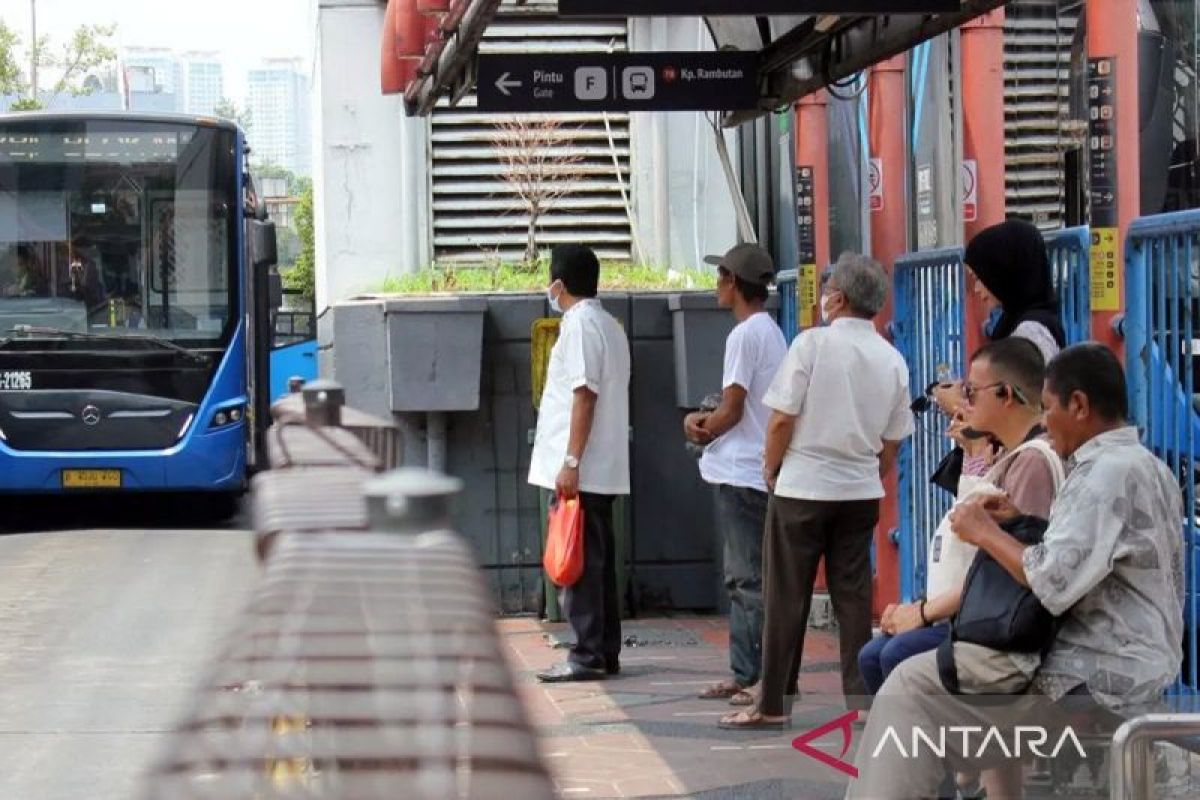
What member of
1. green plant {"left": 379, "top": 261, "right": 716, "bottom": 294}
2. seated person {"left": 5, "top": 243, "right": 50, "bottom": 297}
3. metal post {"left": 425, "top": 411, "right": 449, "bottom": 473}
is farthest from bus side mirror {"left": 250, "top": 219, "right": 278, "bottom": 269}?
metal post {"left": 425, "top": 411, "right": 449, "bottom": 473}

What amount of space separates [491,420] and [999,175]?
3.76 metres

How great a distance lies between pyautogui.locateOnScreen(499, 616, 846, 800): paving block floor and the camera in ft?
22.3

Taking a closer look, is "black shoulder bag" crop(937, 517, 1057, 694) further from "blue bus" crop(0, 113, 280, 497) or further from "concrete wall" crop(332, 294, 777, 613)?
"blue bus" crop(0, 113, 280, 497)

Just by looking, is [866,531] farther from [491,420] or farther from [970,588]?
[491,420]

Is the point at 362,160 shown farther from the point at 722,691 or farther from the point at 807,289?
the point at 722,691

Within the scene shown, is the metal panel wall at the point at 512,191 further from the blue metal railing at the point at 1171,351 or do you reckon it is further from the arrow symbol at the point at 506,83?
the blue metal railing at the point at 1171,351

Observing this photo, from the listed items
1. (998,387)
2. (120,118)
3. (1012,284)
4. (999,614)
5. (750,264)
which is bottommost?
(999,614)

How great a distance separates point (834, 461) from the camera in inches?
283

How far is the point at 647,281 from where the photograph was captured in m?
12.5

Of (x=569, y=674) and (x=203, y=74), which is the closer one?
(x=569, y=674)

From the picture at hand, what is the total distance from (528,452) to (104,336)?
632 centimetres

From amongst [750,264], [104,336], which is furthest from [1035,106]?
[104,336]

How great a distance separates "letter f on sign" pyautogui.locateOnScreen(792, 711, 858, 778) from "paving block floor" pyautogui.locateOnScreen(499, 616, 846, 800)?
1.7 inches

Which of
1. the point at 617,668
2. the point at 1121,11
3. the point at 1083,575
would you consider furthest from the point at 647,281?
the point at 1083,575
